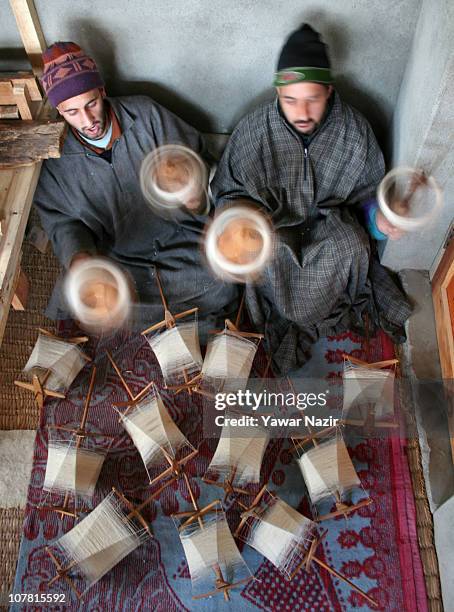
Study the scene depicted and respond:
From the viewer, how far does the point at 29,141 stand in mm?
1816

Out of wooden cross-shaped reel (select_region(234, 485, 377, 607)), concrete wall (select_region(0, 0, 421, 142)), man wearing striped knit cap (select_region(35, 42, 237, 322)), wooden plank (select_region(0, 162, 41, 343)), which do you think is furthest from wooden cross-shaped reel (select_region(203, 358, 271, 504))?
concrete wall (select_region(0, 0, 421, 142))

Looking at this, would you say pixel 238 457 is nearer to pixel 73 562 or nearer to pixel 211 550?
pixel 211 550

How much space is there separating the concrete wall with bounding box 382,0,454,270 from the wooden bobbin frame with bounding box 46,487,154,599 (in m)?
1.18

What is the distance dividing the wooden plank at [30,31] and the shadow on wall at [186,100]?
0.35 ft

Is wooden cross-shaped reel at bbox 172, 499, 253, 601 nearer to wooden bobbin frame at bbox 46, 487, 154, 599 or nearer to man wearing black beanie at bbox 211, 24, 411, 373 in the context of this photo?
wooden bobbin frame at bbox 46, 487, 154, 599

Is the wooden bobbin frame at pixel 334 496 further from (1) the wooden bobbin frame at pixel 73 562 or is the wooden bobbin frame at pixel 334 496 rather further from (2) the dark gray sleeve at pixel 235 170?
(2) the dark gray sleeve at pixel 235 170

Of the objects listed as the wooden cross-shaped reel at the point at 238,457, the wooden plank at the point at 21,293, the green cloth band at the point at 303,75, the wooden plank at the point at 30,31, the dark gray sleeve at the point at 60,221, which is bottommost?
the wooden cross-shaped reel at the point at 238,457

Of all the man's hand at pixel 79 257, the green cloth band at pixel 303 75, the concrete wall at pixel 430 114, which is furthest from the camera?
the man's hand at pixel 79 257

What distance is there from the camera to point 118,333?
2078 mm

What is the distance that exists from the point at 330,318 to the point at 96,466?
0.92m

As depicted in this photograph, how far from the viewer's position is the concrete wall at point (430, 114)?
4.72ft

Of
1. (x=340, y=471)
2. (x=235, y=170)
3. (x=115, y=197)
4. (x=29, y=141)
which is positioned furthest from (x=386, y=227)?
(x=29, y=141)

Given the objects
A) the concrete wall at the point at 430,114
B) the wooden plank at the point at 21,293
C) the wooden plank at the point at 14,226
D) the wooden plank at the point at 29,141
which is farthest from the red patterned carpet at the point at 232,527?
the wooden plank at the point at 29,141

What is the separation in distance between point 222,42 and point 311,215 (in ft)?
2.03
